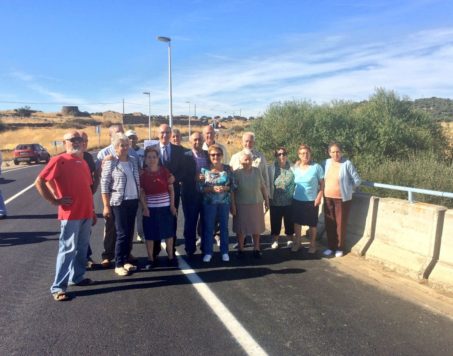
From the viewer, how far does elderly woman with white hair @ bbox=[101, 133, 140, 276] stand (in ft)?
17.8

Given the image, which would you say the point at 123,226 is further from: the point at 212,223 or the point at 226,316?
the point at 226,316

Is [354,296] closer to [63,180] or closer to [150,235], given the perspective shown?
[150,235]

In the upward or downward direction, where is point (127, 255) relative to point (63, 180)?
downward

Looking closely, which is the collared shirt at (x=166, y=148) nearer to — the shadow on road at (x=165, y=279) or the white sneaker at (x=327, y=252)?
the shadow on road at (x=165, y=279)

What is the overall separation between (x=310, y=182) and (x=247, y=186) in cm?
102

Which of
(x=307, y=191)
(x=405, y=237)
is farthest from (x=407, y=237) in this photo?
(x=307, y=191)

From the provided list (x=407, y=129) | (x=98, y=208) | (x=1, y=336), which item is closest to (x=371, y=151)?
(x=407, y=129)

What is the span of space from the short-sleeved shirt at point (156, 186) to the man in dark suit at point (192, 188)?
52 cm

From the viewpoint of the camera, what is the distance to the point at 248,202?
639 cm

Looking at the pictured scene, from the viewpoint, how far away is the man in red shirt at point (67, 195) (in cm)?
470

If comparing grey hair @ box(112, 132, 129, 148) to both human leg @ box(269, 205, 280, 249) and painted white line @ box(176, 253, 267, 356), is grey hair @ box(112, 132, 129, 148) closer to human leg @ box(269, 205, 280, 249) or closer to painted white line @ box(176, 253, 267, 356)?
painted white line @ box(176, 253, 267, 356)

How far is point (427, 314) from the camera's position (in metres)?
4.28

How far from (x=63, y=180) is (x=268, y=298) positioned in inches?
107

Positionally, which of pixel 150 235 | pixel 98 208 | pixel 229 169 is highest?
pixel 229 169
